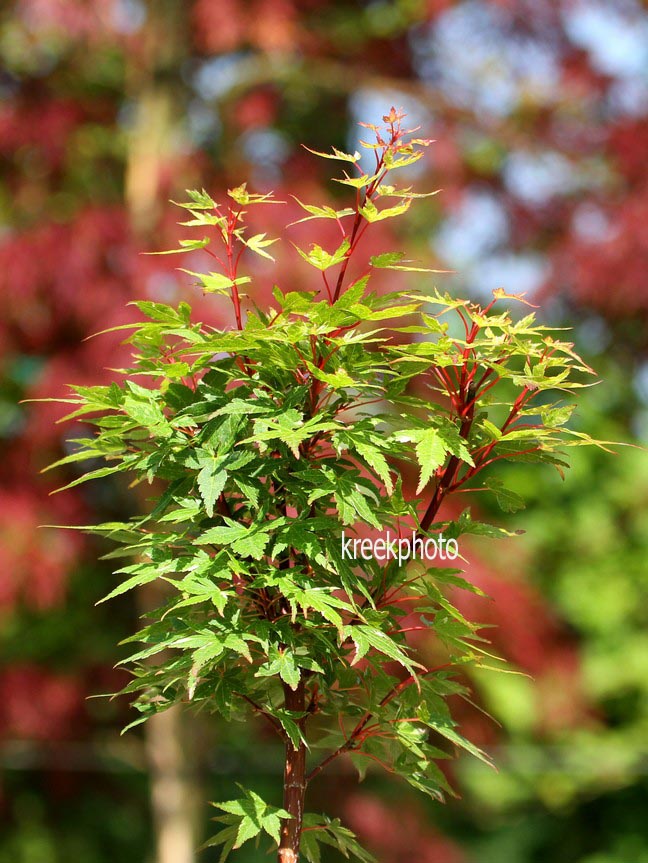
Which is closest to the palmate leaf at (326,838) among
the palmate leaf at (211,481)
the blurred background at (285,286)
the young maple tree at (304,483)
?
the young maple tree at (304,483)

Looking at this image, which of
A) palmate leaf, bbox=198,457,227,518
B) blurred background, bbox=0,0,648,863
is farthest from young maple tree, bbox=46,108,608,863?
blurred background, bbox=0,0,648,863

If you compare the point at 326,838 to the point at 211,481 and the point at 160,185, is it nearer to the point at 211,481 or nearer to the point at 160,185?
the point at 211,481

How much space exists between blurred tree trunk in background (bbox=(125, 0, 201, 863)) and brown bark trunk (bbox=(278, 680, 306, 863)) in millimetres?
2761

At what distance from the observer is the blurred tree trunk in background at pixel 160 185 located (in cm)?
389

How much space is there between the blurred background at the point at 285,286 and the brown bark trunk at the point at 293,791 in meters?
2.43

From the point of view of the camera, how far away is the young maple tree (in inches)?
36.1

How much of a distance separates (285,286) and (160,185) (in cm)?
79

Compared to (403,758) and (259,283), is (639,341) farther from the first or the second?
(403,758)

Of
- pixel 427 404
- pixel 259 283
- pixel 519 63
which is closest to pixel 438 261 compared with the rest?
pixel 519 63

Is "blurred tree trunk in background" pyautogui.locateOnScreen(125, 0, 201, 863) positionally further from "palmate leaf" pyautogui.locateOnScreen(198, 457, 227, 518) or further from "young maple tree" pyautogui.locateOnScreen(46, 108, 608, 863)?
"palmate leaf" pyautogui.locateOnScreen(198, 457, 227, 518)

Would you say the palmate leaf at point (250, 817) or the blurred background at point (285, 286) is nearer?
the palmate leaf at point (250, 817)

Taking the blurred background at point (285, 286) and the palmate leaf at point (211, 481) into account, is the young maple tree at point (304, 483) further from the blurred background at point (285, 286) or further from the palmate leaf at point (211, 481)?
the blurred background at point (285, 286)

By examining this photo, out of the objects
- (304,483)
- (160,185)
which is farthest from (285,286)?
(304,483)

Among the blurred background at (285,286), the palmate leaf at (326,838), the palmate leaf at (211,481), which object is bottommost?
the palmate leaf at (326,838)
